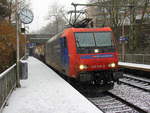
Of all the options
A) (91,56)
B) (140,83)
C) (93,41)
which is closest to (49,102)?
(91,56)

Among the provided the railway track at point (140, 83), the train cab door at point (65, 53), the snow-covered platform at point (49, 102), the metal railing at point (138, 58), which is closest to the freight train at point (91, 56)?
the train cab door at point (65, 53)

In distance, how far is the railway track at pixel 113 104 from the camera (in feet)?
23.9

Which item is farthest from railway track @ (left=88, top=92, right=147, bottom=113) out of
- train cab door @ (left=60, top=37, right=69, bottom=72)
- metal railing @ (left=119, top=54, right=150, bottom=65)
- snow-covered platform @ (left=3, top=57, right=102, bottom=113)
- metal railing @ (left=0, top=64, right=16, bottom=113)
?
metal railing @ (left=119, top=54, right=150, bottom=65)

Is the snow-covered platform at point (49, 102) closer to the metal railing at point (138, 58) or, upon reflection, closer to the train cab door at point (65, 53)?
the train cab door at point (65, 53)

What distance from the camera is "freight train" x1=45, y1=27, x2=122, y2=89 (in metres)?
9.67

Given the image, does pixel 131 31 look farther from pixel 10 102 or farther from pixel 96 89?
pixel 10 102

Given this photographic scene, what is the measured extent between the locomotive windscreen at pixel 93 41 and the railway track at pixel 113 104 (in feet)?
6.38

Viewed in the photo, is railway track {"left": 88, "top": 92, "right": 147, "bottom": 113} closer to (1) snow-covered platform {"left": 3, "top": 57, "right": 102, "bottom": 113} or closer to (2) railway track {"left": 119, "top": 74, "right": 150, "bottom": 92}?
A: (1) snow-covered platform {"left": 3, "top": 57, "right": 102, "bottom": 113}

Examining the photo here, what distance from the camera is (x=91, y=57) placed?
32.2 ft

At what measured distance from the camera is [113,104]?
8.11m

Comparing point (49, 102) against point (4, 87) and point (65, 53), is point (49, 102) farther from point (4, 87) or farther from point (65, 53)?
point (65, 53)

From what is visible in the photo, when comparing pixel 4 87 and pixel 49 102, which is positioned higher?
pixel 4 87

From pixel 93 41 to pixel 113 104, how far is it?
320 centimetres

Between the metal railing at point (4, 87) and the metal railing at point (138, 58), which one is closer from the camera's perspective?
the metal railing at point (4, 87)
